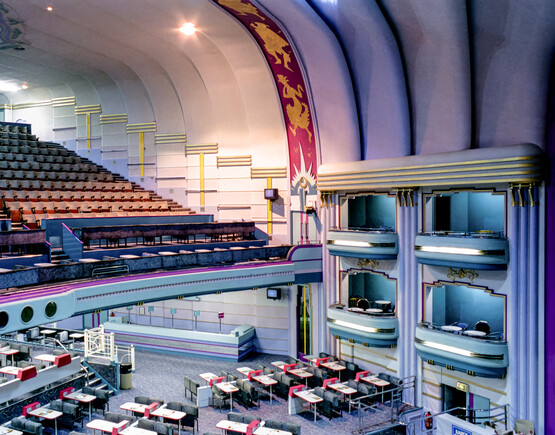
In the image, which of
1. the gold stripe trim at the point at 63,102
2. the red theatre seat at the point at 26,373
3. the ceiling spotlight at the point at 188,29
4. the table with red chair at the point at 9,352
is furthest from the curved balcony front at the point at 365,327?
the gold stripe trim at the point at 63,102

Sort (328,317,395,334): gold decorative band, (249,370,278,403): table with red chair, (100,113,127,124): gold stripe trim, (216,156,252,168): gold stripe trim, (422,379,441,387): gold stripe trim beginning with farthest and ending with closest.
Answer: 1. (100,113,127,124): gold stripe trim
2. (216,156,252,168): gold stripe trim
3. (328,317,395,334): gold decorative band
4. (249,370,278,403): table with red chair
5. (422,379,441,387): gold stripe trim

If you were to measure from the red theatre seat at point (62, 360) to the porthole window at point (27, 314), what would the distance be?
395 centimetres

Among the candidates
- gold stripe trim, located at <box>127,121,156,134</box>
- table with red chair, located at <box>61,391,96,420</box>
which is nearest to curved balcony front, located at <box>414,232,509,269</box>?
table with red chair, located at <box>61,391,96,420</box>

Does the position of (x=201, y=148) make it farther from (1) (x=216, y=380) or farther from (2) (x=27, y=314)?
(2) (x=27, y=314)

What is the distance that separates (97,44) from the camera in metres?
19.6

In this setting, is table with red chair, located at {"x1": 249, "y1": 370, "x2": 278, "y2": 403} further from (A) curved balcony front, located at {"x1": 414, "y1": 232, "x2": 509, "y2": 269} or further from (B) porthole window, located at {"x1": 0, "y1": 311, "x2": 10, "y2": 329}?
(B) porthole window, located at {"x1": 0, "y1": 311, "x2": 10, "y2": 329}

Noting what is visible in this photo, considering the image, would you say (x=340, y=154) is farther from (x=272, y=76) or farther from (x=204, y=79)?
(x=204, y=79)

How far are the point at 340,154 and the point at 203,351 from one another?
368 inches

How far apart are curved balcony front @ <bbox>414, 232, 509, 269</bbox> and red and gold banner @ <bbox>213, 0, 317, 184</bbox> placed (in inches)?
229

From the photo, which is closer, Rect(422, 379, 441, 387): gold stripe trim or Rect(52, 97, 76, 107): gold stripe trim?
Rect(422, 379, 441, 387): gold stripe trim

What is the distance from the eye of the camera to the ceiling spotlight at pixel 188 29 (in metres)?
17.1

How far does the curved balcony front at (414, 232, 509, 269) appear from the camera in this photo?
13.0 metres

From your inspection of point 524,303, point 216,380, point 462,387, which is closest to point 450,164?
point 524,303

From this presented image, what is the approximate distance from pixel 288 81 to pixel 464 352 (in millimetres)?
10609
